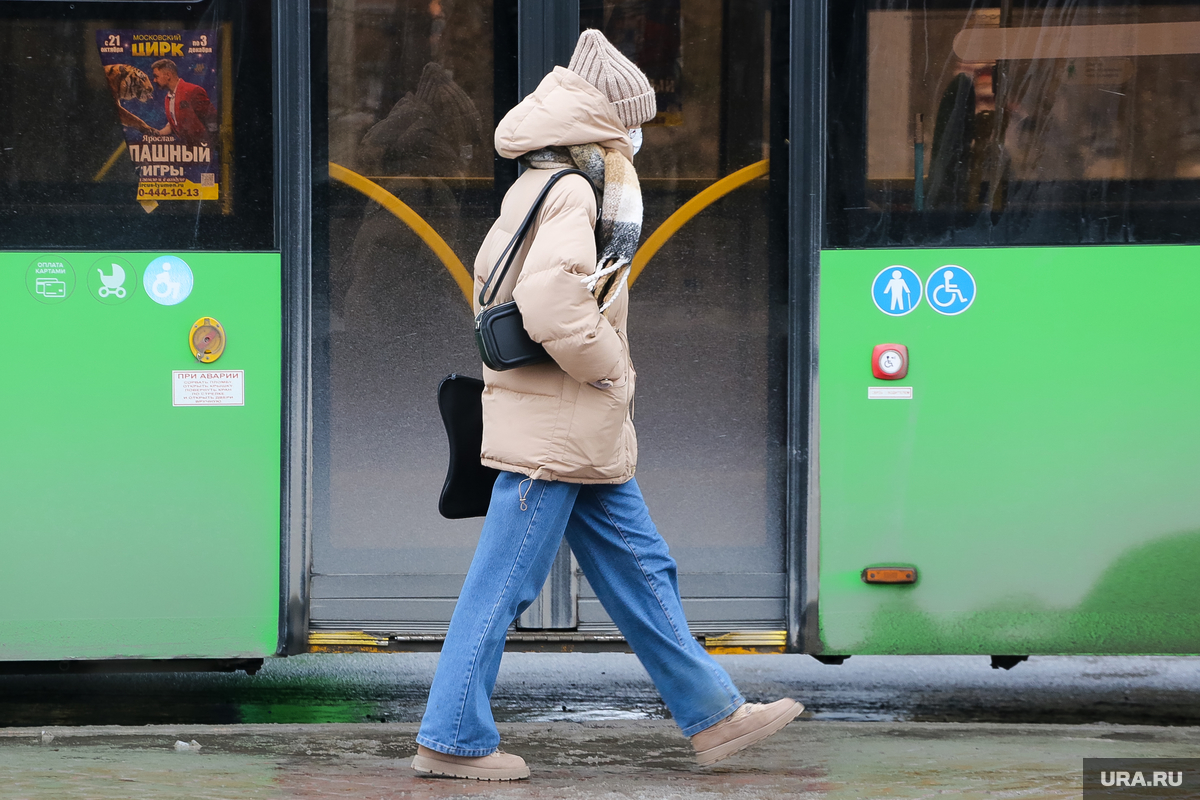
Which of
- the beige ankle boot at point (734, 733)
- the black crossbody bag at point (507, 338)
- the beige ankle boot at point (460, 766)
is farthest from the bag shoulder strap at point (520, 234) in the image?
the beige ankle boot at point (734, 733)

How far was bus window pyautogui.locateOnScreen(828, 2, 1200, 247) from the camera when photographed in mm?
3895

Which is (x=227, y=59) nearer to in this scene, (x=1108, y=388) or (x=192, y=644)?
(x=192, y=644)

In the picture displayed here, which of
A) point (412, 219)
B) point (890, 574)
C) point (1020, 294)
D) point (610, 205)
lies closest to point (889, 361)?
point (1020, 294)

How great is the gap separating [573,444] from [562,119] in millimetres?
808

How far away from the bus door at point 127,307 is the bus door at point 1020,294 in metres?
1.86

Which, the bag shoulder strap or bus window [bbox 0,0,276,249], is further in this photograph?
bus window [bbox 0,0,276,249]

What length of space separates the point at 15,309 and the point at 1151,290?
3.59m

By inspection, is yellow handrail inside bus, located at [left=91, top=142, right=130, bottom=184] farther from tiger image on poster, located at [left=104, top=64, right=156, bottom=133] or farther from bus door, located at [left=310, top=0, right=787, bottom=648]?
bus door, located at [left=310, top=0, right=787, bottom=648]

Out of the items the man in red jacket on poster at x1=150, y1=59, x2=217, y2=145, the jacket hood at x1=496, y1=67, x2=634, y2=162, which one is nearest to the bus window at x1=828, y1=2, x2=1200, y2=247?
the jacket hood at x1=496, y1=67, x2=634, y2=162

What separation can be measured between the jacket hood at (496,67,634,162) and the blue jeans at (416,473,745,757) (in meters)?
0.85

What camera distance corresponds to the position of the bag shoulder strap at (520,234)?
Result: 3.03 m

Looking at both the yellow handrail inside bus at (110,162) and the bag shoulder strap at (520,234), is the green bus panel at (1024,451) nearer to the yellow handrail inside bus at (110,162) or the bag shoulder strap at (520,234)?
the bag shoulder strap at (520,234)

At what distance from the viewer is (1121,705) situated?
4820 mm

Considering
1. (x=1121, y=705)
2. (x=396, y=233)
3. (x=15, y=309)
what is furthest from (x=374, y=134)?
(x=1121, y=705)
